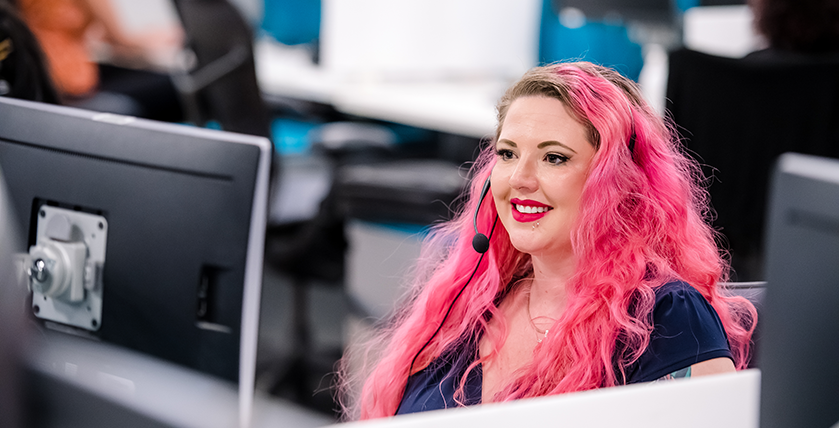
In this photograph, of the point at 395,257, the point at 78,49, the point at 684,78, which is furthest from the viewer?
the point at 78,49

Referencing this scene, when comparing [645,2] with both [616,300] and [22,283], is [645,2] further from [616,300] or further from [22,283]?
[22,283]

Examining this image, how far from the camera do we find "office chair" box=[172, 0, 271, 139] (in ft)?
7.49

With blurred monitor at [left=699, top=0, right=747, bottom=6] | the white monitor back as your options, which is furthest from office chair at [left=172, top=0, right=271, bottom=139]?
blurred monitor at [left=699, top=0, right=747, bottom=6]

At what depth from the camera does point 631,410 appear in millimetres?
526

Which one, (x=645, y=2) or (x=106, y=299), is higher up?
(x=645, y=2)

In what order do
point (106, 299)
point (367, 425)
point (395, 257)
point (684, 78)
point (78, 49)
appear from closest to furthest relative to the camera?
point (367, 425)
point (106, 299)
point (684, 78)
point (395, 257)
point (78, 49)

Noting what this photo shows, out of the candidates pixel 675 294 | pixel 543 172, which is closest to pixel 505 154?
pixel 543 172

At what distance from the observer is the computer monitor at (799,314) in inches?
25.3

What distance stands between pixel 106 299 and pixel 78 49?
223 centimetres

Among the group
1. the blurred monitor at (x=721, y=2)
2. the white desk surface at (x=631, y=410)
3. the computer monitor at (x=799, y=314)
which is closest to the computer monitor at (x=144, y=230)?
the white desk surface at (x=631, y=410)

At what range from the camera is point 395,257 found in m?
2.44

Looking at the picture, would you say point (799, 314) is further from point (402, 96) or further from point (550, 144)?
point (402, 96)

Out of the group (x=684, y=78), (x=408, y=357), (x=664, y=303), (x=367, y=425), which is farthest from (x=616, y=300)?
(x=684, y=78)

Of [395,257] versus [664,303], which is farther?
[395,257]
